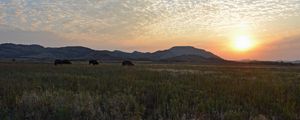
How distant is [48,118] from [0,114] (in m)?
1.45

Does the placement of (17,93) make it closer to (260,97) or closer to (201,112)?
(201,112)

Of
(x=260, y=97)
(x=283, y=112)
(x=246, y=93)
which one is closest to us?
(x=283, y=112)

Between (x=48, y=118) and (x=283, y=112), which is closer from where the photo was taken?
(x=48, y=118)

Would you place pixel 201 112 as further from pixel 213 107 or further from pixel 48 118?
pixel 48 118

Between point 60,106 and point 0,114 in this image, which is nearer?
point 0,114

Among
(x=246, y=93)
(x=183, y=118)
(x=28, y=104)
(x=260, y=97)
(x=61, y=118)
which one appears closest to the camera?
(x=183, y=118)

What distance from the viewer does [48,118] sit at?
333 inches

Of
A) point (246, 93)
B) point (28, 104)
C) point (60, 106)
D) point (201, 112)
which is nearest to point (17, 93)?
A: point (28, 104)

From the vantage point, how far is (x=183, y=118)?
7883mm

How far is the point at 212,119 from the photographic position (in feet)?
27.2

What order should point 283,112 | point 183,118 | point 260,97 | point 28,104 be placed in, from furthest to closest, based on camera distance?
point 260,97
point 28,104
point 283,112
point 183,118

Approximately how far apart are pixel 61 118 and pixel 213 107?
167 inches

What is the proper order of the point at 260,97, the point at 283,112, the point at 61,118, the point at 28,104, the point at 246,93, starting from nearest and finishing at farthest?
1. the point at 61,118
2. the point at 283,112
3. the point at 28,104
4. the point at 260,97
5. the point at 246,93

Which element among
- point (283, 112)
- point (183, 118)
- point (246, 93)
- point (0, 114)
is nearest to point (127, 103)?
point (183, 118)
